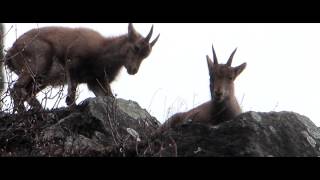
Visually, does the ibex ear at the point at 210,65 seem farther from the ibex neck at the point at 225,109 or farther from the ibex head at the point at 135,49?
the ibex head at the point at 135,49

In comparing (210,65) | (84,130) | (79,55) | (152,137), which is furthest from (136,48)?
(152,137)

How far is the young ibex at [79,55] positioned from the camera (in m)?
11.7

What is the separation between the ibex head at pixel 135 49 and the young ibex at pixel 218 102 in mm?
2533

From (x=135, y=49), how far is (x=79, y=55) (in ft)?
3.85

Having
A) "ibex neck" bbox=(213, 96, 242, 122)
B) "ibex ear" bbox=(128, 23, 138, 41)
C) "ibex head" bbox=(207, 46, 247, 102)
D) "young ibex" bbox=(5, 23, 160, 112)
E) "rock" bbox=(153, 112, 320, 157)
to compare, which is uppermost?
"ibex ear" bbox=(128, 23, 138, 41)

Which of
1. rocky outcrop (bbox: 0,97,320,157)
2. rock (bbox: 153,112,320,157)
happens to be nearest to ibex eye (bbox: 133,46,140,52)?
rocky outcrop (bbox: 0,97,320,157)

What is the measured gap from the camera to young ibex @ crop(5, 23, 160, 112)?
1174 centimetres

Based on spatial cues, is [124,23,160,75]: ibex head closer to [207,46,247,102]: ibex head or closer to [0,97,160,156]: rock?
[207,46,247,102]: ibex head

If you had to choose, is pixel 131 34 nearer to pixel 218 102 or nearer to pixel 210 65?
pixel 210 65

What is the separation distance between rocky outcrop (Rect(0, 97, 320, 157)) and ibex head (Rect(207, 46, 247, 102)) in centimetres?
159

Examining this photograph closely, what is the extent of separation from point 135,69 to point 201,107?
298cm

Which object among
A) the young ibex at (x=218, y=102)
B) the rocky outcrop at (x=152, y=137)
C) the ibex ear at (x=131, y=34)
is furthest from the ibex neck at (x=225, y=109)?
the ibex ear at (x=131, y=34)

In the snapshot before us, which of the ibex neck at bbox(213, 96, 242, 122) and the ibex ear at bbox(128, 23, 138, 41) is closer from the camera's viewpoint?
the ibex neck at bbox(213, 96, 242, 122)
